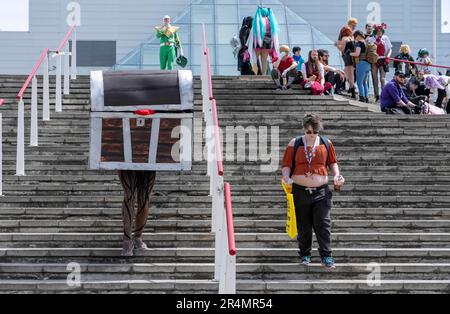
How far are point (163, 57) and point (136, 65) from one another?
15128 millimetres

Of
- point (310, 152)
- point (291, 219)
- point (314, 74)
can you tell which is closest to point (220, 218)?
point (291, 219)

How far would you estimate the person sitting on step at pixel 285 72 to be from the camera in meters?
22.5

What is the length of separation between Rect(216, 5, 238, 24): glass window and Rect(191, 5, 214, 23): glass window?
0.62 feet

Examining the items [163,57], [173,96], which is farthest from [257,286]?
[163,57]

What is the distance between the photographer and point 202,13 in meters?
40.9

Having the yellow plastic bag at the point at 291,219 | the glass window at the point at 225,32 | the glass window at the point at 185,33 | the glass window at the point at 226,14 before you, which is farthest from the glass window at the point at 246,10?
the yellow plastic bag at the point at 291,219

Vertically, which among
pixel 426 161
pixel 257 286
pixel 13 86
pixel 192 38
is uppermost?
pixel 192 38

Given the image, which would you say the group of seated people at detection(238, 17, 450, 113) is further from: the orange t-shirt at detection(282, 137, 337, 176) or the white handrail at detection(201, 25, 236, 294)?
the orange t-shirt at detection(282, 137, 337, 176)

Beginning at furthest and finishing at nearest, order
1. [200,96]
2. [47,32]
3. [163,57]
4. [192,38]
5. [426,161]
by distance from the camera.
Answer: [47,32] < [192,38] < [163,57] < [200,96] < [426,161]

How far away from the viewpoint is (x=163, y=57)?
25250 mm

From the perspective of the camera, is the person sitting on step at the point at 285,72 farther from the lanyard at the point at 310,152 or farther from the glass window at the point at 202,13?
the glass window at the point at 202,13

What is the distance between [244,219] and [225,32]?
81.6 ft

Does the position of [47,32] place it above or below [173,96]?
above

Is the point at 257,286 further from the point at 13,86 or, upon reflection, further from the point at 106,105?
the point at 13,86
